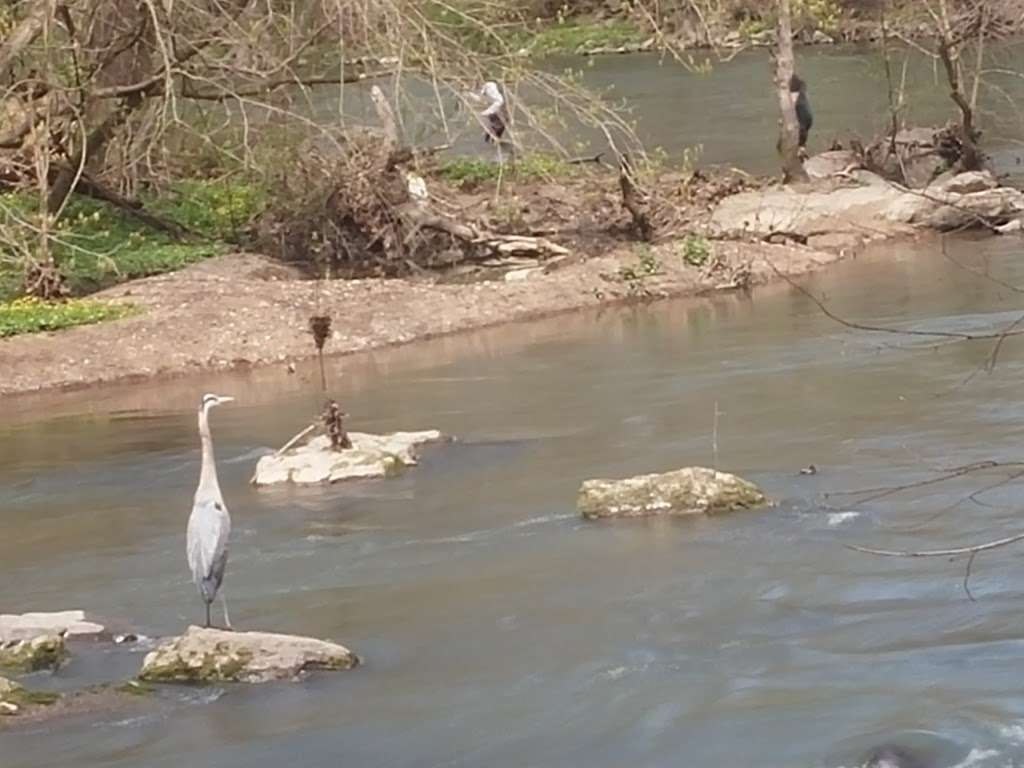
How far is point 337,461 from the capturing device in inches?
519

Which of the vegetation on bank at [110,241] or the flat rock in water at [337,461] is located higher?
the vegetation on bank at [110,241]

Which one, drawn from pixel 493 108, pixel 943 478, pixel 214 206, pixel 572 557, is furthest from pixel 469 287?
pixel 943 478

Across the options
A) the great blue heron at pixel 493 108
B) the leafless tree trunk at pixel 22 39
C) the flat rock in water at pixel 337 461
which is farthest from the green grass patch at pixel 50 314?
the flat rock in water at pixel 337 461

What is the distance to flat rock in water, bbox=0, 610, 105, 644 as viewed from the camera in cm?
950

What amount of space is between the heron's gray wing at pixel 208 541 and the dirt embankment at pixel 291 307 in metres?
7.94

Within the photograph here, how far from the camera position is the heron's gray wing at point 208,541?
31.3ft

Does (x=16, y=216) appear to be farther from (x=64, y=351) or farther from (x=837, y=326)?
(x=837, y=326)

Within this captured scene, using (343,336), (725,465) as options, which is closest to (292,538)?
(725,465)

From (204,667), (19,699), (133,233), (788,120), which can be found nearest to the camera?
(19,699)

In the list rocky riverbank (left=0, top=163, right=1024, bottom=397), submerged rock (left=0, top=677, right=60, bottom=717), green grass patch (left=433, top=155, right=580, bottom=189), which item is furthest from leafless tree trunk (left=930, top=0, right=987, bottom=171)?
submerged rock (left=0, top=677, right=60, bottom=717)

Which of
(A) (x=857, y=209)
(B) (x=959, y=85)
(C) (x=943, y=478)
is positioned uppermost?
(B) (x=959, y=85)

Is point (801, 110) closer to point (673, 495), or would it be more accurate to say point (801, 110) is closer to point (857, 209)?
point (857, 209)

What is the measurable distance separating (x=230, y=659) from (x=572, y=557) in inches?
101

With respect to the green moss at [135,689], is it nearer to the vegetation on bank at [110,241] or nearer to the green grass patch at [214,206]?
the vegetation on bank at [110,241]
